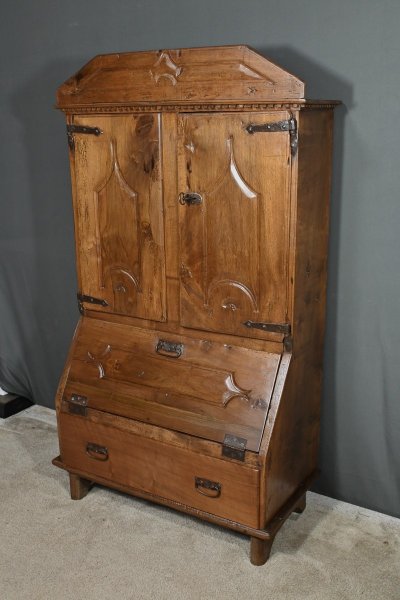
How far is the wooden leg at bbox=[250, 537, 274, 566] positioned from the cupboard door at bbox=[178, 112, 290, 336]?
0.73 metres

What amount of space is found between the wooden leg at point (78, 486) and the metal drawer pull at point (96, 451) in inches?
6.6

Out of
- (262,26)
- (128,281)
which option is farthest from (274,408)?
(262,26)

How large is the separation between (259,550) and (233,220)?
45.4 inches

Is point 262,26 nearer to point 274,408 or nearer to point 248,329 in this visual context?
point 248,329

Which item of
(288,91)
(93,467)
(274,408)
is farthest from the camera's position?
(93,467)

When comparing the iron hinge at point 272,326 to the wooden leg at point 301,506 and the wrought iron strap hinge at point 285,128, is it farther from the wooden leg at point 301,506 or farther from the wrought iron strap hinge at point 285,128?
the wooden leg at point 301,506

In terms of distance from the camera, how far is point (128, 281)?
8.33 ft

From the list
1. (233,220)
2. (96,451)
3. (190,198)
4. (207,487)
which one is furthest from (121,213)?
(207,487)

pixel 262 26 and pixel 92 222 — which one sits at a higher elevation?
pixel 262 26

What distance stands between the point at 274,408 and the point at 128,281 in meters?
0.73

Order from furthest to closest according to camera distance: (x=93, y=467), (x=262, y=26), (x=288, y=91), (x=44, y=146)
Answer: (x=44, y=146), (x=93, y=467), (x=262, y=26), (x=288, y=91)

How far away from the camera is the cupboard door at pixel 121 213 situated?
93.2 inches

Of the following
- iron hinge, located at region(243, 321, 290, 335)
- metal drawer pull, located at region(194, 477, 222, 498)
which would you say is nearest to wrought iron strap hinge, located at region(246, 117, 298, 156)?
iron hinge, located at region(243, 321, 290, 335)

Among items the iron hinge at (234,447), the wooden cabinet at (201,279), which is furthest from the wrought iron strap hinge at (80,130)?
the iron hinge at (234,447)
